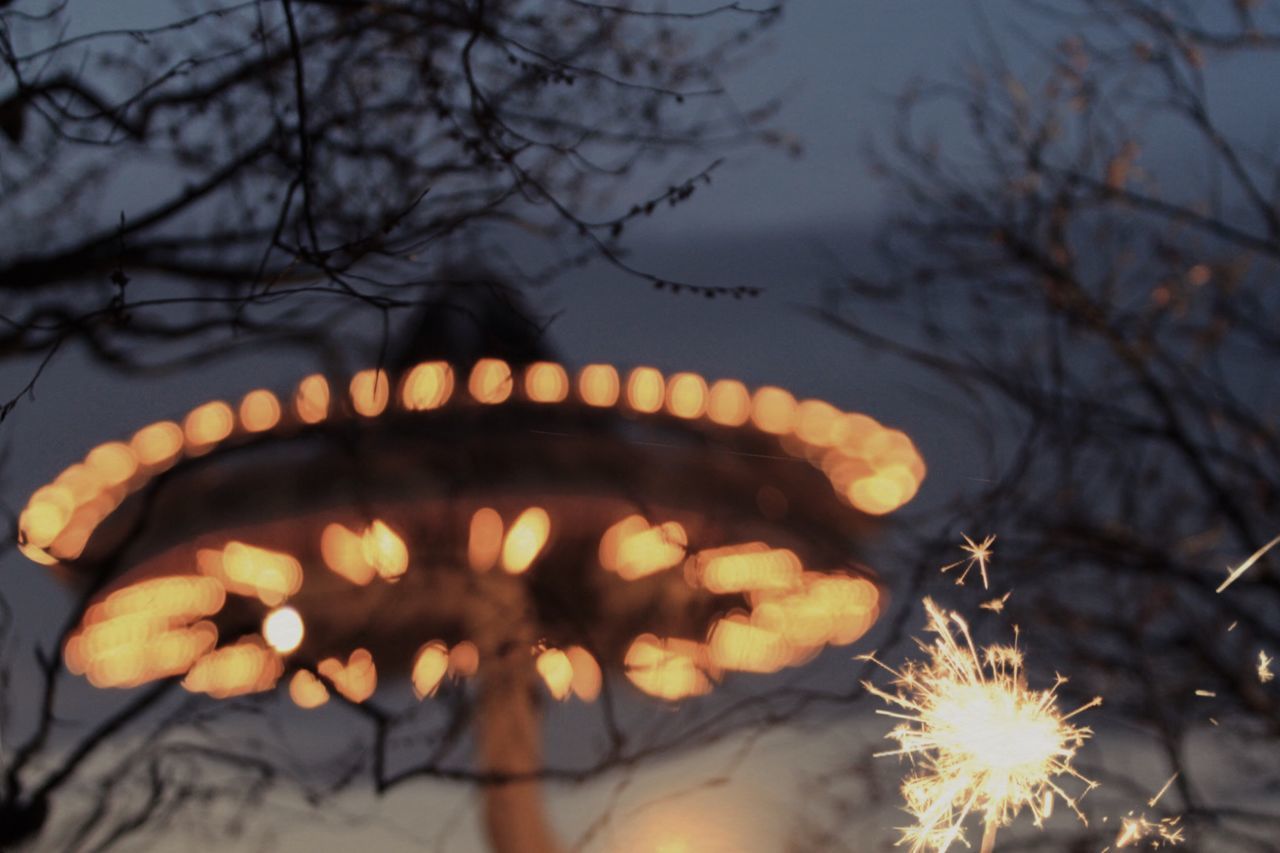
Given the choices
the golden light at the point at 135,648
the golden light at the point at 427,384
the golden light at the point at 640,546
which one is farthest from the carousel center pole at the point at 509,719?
the golden light at the point at 427,384

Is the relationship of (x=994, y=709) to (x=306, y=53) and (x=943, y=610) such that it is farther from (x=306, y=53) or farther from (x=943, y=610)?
(x=306, y=53)

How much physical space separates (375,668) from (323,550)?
Result: 7.38ft

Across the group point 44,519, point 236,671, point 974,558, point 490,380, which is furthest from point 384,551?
point 974,558

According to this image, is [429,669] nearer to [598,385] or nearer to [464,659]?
[464,659]

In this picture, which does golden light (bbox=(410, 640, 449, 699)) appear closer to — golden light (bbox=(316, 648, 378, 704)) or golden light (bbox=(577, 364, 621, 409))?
golden light (bbox=(316, 648, 378, 704))

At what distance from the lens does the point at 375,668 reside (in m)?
5.77

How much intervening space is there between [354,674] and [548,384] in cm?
244

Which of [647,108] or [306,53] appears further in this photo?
[306,53]

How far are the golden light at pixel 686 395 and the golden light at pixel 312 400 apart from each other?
2.52m

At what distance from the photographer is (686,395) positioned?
23.9 feet

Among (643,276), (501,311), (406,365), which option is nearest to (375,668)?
(406,365)

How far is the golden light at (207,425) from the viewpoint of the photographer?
5.89 meters

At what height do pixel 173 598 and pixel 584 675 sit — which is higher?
pixel 584 675

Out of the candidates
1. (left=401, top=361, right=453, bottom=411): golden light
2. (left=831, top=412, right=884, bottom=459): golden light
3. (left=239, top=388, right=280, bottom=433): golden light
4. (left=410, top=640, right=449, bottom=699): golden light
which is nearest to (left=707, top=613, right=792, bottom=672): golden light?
(left=831, top=412, right=884, bottom=459): golden light
